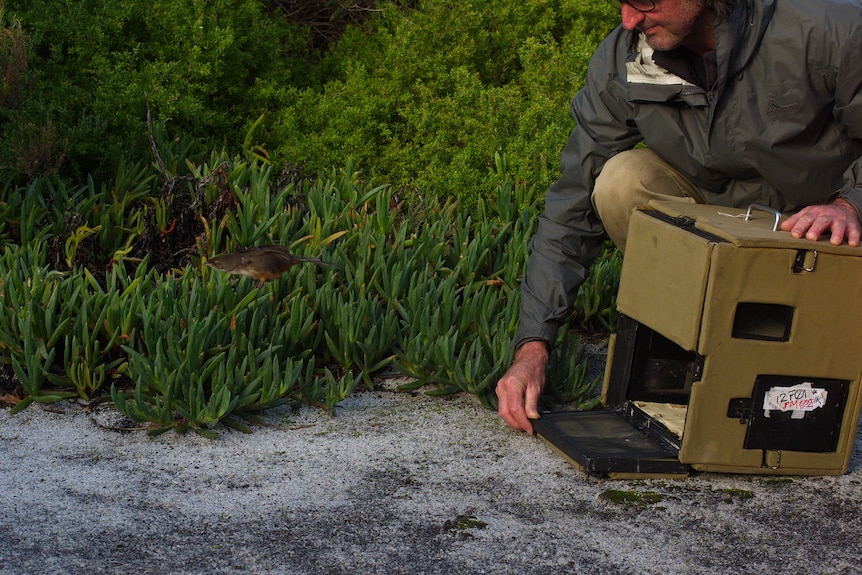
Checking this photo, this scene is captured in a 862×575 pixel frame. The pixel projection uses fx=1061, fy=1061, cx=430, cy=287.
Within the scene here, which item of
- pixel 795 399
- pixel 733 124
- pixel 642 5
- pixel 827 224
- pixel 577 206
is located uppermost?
pixel 642 5

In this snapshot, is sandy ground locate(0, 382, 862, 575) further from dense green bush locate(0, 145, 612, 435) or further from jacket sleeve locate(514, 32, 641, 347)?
jacket sleeve locate(514, 32, 641, 347)

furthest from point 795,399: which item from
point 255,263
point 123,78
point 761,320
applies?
point 123,78

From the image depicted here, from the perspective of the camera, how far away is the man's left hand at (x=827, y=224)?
2.38 meters

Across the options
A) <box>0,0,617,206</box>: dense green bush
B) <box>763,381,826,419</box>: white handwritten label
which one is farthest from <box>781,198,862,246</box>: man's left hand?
<box>0,0,617,206</box>: dense green bush

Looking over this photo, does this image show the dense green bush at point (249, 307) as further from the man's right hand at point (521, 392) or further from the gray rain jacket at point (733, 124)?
the gray rain jacket at point (733, 124)

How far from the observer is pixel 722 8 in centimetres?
266

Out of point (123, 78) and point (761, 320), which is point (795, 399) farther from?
point (123, 78)

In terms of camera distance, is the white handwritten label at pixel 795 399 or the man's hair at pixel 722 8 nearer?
the white handwritten label at pixel 795 399

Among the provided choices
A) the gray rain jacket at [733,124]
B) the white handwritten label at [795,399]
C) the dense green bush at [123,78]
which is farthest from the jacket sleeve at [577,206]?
the dense green bush at [123,78]

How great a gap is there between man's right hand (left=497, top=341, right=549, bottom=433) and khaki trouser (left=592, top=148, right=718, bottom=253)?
1.60ft

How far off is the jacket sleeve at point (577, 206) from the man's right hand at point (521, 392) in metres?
0.12

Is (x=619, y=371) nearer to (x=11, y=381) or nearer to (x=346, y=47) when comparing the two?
Result: (x=11, y=381)

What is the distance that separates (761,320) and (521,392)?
2.08ft

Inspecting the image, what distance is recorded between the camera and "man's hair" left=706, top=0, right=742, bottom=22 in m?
2.66
